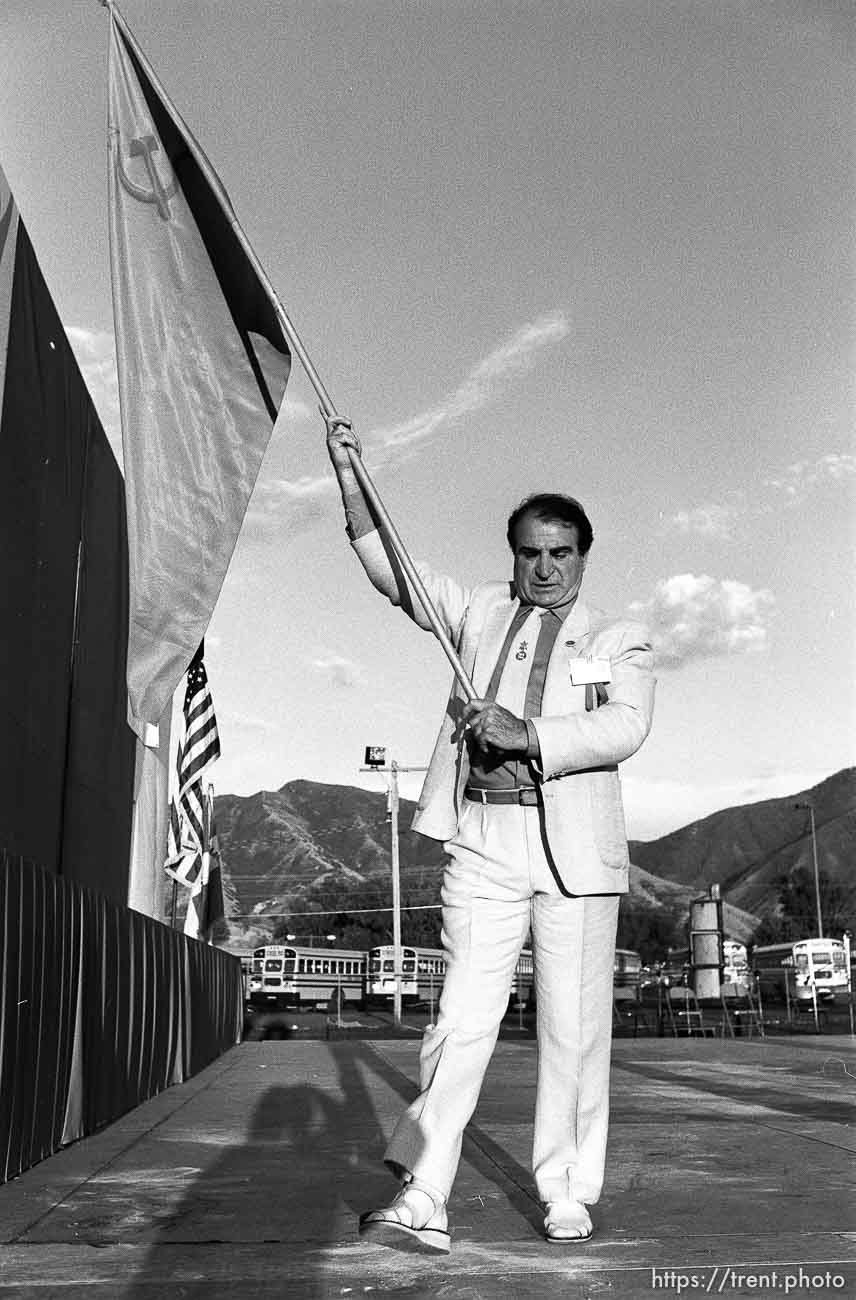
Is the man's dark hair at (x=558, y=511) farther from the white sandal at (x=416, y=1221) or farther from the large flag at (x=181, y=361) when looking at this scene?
the white sandal at (x=416, y=1221)

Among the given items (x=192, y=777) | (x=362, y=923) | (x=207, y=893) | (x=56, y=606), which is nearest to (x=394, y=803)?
(x=207, y=893)

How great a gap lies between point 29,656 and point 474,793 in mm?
5187

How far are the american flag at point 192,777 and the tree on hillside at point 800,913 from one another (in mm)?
99490

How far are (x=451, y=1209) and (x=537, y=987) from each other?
2.83 ft

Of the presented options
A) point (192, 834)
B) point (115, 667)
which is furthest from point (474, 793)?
point (192, 834)

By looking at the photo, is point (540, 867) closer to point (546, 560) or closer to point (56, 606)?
point (546, 560)

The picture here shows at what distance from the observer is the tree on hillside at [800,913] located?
112375mm

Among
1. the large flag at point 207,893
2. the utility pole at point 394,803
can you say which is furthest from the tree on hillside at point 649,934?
the large flag at point 207,893

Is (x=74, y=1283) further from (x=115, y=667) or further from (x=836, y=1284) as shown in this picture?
(x=115, y=667)

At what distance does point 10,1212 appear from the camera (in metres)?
4.54

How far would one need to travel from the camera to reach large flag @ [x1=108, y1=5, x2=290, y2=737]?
5.19m

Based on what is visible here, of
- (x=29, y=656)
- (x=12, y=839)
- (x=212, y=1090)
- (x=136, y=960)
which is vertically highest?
(x=29, y=656)

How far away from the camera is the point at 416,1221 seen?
11.5ft

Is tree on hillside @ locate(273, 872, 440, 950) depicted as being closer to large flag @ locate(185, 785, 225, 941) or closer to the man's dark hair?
large flag @ locate(185, 785, 225, 941)
